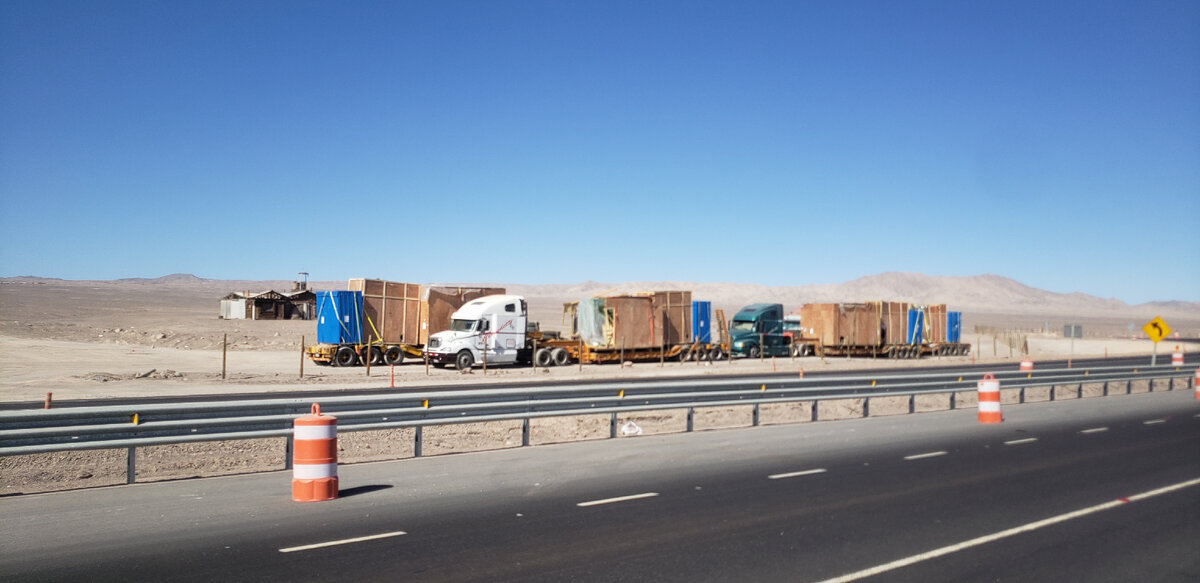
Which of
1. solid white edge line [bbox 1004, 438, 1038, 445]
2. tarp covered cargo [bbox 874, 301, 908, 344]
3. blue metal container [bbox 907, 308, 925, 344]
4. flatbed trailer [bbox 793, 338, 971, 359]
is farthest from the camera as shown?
blue metal container [bbox 907, 308, 925, 344]

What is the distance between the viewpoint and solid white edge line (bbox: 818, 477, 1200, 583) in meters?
6.87

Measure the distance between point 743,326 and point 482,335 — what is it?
1676cm

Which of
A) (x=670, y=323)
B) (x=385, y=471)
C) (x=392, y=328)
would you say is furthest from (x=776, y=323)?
(x=385, y=471)

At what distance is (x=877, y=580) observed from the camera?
670 centimetres

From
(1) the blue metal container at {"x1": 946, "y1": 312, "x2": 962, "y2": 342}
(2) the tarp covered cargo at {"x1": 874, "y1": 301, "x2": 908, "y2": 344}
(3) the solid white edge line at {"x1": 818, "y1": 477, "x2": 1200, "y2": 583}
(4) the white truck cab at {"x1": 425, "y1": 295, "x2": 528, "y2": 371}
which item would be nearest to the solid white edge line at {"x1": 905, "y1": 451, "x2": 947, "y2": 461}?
(3) the solid white edge line at {"x1": 818, "y1": 477, "x2": 1200, "y2": 583}

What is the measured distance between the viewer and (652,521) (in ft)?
28.0

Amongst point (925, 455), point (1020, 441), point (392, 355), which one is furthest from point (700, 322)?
point (925, 455)

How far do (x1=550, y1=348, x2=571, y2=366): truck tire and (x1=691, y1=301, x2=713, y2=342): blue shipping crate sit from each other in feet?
25.7

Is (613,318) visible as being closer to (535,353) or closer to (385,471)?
(535,353)

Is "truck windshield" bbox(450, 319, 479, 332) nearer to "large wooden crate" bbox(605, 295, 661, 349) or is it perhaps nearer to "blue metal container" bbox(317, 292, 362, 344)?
"blue metal container" bbox(317, 292, 362, 344)

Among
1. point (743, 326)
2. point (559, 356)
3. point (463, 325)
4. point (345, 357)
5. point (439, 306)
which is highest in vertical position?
point (439, 306)

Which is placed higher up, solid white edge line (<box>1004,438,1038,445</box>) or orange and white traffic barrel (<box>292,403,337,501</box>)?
orange and white traffic barrel (<box>292,403,337,501</box>)

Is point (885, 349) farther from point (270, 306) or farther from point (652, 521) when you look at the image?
point (270, 306)

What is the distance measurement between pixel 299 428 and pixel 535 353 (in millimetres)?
26854
